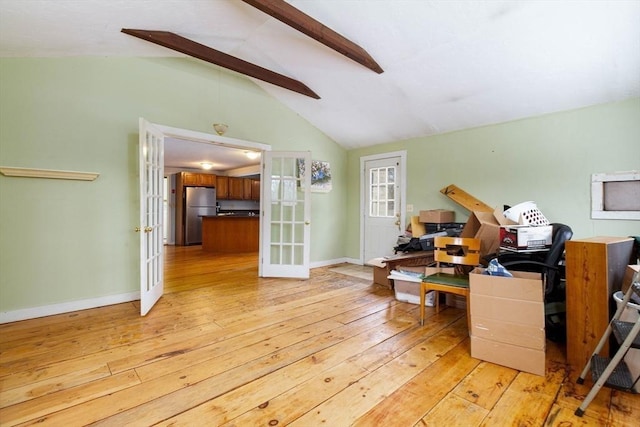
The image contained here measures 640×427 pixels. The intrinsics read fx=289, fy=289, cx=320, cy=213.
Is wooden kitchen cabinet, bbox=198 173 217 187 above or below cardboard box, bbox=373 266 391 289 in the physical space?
above

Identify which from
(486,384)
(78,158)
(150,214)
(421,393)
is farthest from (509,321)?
(78,158)

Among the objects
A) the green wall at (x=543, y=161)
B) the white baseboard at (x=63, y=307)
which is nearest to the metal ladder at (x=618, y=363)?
the green wall at (x=543, y=161)

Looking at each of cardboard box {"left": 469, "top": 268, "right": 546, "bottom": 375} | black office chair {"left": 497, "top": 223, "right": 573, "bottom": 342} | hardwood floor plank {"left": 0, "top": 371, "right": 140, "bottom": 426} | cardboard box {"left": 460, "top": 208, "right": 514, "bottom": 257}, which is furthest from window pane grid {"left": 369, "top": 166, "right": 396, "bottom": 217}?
hardwood floor plank {"left": 0, "top": 371, "right": 140, "bottom": 426}

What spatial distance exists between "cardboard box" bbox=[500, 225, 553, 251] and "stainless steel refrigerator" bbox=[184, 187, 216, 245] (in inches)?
293

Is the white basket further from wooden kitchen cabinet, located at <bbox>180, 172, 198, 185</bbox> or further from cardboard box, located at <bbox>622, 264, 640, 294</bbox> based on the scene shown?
wooden kitchen cabinet, located at <bbox>180, 172, 198, 185</bbox>

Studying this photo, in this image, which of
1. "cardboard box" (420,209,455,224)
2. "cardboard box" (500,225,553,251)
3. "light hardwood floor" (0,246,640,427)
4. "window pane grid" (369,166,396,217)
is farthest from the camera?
"window pane grid" (369,166,396,217)

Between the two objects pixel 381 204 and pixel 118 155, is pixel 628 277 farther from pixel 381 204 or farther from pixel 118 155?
pixel 118 155

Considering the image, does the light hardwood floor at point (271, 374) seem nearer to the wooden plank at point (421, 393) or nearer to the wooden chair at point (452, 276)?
the wooden plank at point (421, 393)

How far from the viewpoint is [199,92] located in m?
3.77

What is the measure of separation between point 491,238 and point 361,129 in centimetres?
265

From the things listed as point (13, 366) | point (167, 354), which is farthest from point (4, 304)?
point (167, 354)

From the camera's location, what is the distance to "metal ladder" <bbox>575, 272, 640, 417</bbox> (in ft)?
4.48

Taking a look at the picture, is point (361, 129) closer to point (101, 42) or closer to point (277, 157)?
point (277, 157)

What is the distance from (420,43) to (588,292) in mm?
2453
